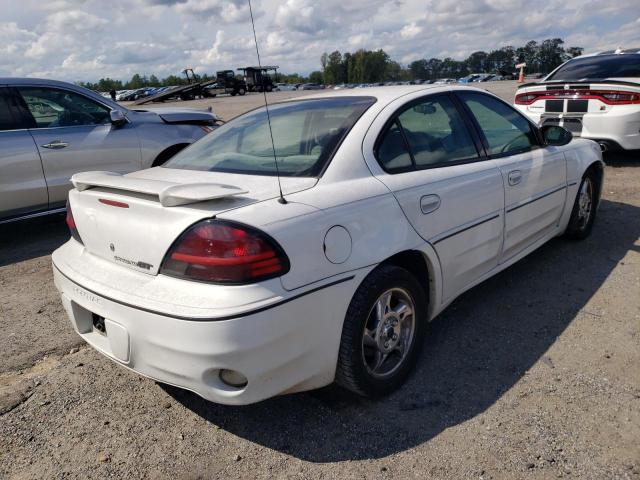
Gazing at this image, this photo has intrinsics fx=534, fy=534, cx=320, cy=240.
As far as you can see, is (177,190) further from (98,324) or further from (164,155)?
(164,155)

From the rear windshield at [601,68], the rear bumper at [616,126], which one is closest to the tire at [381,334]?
the rear bumper at [616,126]

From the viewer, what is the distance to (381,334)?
8.47 ft

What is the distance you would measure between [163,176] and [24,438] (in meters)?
1.42

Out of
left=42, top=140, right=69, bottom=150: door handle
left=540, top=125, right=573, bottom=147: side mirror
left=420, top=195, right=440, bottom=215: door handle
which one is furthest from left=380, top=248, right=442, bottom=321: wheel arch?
left=42, top=140, right=69, bottom=150: door handle

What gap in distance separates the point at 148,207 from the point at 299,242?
0.67 m

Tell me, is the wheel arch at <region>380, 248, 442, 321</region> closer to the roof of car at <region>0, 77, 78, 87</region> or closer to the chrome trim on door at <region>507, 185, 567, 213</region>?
the chrome trim on door at <region>507, 185, 567, 213</region>

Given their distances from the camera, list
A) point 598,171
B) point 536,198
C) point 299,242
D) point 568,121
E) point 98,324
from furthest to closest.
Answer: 1. point 568,121
2. point 598,171
3. point 536,198
4. point 98,324
5. point 299,242

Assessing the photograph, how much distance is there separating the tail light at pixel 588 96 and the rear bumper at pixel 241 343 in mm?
6243

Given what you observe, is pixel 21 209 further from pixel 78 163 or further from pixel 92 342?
pixel 92 342

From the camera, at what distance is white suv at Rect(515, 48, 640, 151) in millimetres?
7008

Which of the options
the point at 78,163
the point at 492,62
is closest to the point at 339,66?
the point at 492,62

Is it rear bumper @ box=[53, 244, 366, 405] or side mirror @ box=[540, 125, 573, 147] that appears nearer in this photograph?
rear bumper @ box=[53, 244, 366, 405]

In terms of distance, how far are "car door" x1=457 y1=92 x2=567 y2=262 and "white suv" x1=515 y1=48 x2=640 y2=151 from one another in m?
3.48

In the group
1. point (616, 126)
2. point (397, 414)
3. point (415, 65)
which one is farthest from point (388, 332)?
point (415, 65)
